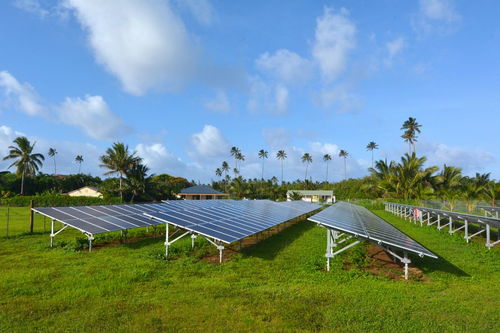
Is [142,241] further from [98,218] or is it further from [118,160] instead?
[118,160]

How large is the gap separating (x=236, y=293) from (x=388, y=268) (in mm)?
5415

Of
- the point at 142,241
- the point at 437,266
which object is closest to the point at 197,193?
the point at 142,241

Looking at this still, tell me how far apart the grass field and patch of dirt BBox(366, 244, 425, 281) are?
10.3 inches

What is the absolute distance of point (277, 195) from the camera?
273 ft

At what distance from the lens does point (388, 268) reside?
10.4 metres

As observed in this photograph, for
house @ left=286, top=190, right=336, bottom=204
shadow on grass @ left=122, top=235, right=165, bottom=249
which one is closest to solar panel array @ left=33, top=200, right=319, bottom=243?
shadow on grass @ left=122, top=235, right=165, bottom=249

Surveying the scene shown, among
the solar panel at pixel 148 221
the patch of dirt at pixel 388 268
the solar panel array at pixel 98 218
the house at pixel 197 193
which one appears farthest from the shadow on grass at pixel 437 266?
the house at pixel 197 193

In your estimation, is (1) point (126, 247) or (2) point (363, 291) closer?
(2) point (363, 291)

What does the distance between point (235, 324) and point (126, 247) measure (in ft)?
29.7

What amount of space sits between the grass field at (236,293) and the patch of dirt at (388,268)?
10.3 inches

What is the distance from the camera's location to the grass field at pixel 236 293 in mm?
5859

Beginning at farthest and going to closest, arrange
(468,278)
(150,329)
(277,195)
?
1. (277,195)
2. (468,278)
3. (150,329)

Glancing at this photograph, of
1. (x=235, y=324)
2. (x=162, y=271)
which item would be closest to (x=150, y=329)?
(x=235, y=324)

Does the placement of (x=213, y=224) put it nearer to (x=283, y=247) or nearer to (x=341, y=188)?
(x=283, y=247)
